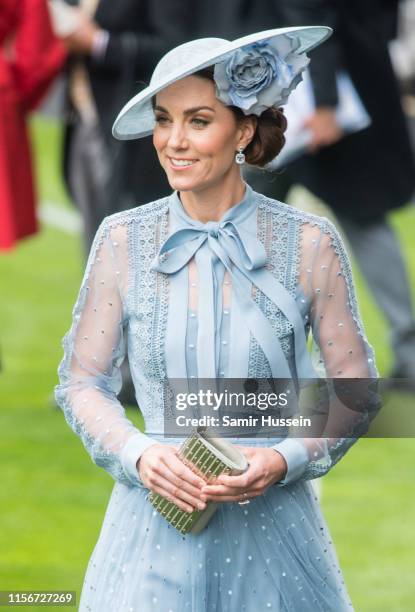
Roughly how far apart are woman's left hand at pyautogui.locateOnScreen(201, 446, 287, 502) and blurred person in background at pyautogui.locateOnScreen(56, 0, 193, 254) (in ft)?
11.0

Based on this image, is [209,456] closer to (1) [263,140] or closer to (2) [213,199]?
(2) [213,199]

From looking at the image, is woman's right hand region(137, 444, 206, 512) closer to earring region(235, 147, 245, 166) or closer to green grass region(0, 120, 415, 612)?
earring region(235, 147, 245, 166)

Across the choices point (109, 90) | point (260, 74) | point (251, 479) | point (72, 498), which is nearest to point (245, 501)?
point (251, 479)

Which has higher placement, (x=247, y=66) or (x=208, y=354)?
(x=247, y=66)

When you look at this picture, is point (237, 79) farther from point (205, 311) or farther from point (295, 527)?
point (295, 527)

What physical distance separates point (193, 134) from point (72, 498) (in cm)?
309

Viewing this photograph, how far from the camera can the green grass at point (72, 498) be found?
5.61 metres

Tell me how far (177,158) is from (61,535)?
2.75 metres

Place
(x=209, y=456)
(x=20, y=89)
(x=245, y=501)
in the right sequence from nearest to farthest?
(x=209, y=456) < (x=245, y=501) < (x=20, y=89)

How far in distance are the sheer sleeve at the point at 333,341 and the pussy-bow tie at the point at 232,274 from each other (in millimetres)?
54

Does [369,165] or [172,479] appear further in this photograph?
[369,165]

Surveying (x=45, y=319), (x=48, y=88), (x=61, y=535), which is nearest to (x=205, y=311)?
(x=61, y=535)

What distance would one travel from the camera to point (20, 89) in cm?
725

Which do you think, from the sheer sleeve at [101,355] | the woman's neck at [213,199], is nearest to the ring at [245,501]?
the sheer sleeve at [101,355]
